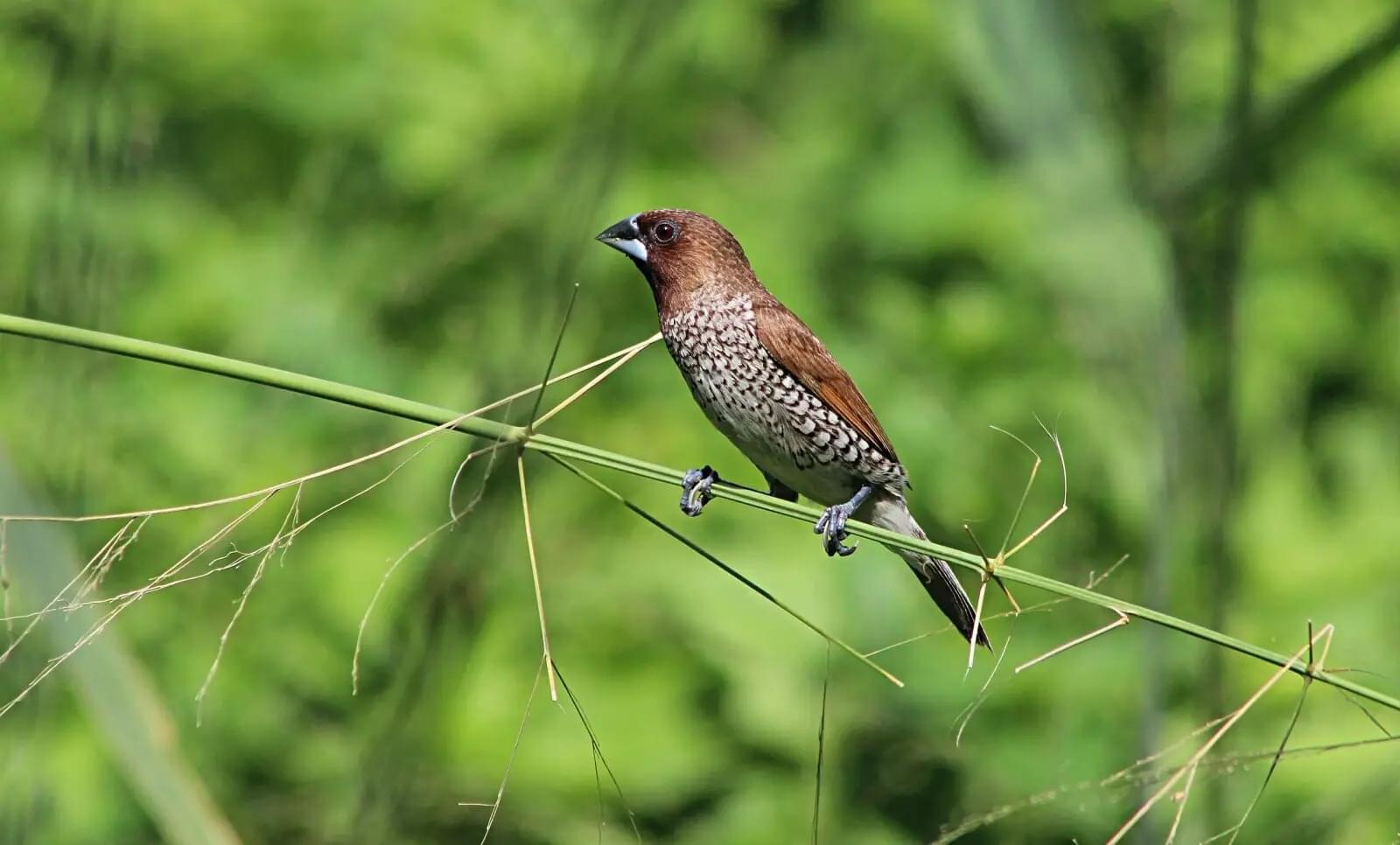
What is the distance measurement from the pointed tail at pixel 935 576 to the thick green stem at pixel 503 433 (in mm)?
825

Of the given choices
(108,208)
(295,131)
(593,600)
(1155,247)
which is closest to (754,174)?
(295,131)

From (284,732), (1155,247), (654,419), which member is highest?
(1155,247)

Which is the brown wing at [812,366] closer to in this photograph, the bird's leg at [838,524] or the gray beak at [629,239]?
the bird's leg at [838,524]

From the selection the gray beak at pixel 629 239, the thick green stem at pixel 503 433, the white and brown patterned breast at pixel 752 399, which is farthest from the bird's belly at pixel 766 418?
the thick green stem at pixel 503 433

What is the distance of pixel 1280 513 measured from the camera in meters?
4.32

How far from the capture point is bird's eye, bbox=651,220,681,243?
10.1ft

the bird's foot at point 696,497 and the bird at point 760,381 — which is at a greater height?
the bird at point 760,381

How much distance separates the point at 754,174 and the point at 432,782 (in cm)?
295

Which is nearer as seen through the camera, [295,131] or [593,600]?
[593,600]

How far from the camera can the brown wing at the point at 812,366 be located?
295 centimetres

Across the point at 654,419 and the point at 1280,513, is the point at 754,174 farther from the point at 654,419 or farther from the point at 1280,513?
the point at 1280,513

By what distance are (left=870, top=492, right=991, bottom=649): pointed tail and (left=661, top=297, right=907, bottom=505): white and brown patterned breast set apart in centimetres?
18

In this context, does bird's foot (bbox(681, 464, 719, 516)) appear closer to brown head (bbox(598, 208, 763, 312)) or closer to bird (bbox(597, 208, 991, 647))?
bird (bbox(597, 208, 991, 647))

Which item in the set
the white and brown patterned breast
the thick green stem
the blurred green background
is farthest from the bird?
the thick green stem
